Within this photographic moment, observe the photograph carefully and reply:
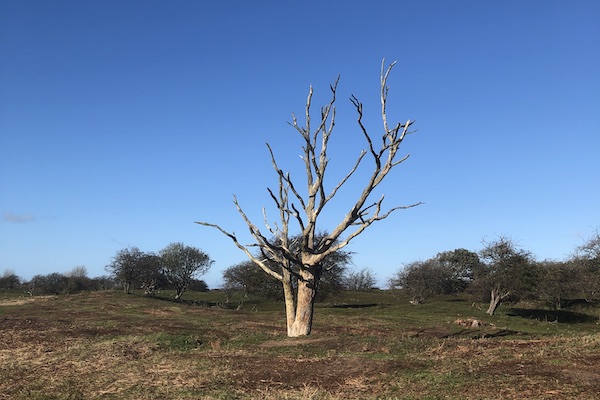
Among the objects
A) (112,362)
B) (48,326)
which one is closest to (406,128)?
(112,362)

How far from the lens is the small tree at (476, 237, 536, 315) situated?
5012cm

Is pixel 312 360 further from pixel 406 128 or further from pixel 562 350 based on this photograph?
pixel 406 128

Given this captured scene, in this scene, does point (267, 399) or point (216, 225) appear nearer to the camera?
point (267, 399)

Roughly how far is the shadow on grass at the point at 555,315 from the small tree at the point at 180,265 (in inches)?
1803

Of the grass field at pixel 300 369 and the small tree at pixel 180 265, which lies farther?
the small tree at pixel 180 265

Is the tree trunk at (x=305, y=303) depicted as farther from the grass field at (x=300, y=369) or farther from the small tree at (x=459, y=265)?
the small tree at (x=459, y=265)

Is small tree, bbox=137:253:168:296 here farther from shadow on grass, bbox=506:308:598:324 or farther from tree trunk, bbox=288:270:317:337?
tree trunk, bbox=288:270:317:337

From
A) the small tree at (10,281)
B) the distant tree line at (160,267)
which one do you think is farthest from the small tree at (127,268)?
the small tree at (10,281)

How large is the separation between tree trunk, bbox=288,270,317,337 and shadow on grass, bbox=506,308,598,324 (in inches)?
1640

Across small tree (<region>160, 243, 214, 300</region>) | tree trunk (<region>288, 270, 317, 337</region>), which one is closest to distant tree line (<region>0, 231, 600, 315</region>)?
small tree (<region>160, 243, 214, 300</region>)

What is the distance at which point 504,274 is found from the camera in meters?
50.5

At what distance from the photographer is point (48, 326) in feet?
83.4

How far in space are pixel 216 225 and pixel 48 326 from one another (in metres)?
14.2

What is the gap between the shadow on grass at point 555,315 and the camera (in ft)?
166
